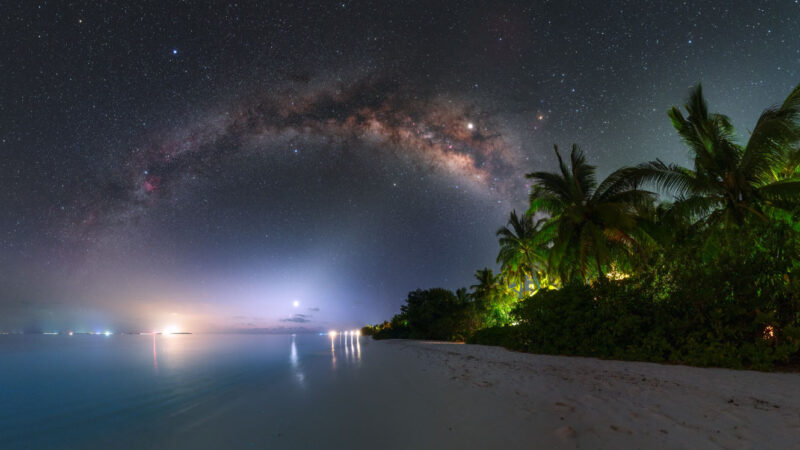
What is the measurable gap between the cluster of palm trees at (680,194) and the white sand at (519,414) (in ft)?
26.9

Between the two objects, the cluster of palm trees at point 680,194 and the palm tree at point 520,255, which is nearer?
the cluster of palm trees at point 680,194

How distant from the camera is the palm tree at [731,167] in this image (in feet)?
40.3

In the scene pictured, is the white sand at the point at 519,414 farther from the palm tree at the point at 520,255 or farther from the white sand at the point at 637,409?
the palm tree at the point at 520,255

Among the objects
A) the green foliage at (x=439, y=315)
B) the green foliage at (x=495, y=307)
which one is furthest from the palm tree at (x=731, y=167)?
the green foliage at (x=439, y=315)

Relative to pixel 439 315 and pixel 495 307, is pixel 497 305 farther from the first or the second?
pixel 439 315

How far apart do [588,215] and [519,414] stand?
15.7 meters

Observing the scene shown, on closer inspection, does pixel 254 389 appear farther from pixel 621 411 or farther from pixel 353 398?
pixel 621 411

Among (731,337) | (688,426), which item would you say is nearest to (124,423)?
(688,426)

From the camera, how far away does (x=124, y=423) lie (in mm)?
6488

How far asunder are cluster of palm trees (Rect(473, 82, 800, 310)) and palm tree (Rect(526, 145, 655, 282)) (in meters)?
0.05

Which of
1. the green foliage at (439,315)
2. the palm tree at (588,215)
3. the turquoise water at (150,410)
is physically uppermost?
the palm tree at (588,215)

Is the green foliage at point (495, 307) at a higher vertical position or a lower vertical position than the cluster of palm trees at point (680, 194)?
lower

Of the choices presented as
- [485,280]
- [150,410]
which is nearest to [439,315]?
[485,280]

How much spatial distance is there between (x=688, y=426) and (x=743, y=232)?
909 centimetres
